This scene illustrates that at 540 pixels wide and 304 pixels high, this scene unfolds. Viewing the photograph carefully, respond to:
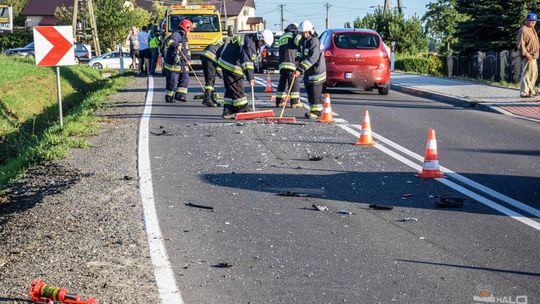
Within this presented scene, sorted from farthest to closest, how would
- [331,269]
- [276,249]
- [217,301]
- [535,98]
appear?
[535,98] < [276,249] < [331,269] < [217,301]

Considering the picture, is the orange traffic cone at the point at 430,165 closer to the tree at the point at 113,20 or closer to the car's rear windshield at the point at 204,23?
the car's rear windshield at the point at 204,23

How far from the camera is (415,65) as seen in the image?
4469cm

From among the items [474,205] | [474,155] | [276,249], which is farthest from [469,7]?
[276,249]

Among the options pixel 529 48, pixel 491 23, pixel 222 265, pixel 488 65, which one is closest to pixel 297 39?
pixel 529 48

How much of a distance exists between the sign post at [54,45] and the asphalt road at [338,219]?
196 cm

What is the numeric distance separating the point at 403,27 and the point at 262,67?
1946 centimetres

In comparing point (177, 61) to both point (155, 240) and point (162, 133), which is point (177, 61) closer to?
point (162, 133)

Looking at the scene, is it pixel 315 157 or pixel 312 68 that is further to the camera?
pixel 312 68

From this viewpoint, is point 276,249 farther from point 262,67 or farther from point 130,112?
point 262,67

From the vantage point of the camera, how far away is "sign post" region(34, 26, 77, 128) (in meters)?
14.4

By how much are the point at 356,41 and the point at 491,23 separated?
13982mm

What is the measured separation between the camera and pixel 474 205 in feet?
28.9

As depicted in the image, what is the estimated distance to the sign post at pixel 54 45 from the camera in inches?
567

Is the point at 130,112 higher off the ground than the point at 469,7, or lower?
lower
